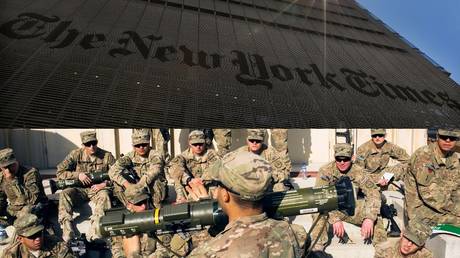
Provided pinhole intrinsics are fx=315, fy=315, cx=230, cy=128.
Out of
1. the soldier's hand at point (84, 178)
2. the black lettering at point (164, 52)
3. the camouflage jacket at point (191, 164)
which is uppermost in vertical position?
the black lettering at point (164, 52)

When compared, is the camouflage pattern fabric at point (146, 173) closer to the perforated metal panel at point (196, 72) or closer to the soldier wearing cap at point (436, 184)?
the perforated metal panel at point (196, 72)

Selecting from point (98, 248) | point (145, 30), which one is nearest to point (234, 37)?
point (145, 30)

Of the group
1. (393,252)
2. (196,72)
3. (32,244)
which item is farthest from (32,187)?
(393,252)

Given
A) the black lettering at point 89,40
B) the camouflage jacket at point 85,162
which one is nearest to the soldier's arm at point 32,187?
the camouflage jacket at point 85,162

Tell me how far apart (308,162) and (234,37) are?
4680 mm

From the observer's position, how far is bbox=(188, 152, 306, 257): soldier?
188 cm

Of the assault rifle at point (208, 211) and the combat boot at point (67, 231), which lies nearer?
the assault rifle at point (208, 211)

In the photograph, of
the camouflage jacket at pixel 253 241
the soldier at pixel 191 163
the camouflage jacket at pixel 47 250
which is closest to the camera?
the camouflage jacket at pixel 253 241

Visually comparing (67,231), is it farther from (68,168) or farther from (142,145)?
(142,145)

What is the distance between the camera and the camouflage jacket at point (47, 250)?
11.7ft

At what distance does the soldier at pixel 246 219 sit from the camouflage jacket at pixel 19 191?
12.3ft

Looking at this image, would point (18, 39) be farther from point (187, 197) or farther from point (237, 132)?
point (237, 132)

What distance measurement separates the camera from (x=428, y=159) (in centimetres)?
455

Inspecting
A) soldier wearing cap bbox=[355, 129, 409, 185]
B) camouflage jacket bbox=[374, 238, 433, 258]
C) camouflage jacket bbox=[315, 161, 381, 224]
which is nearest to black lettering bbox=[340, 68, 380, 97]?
soldier wearing cap bbox=[355, 129, 409, 185]
